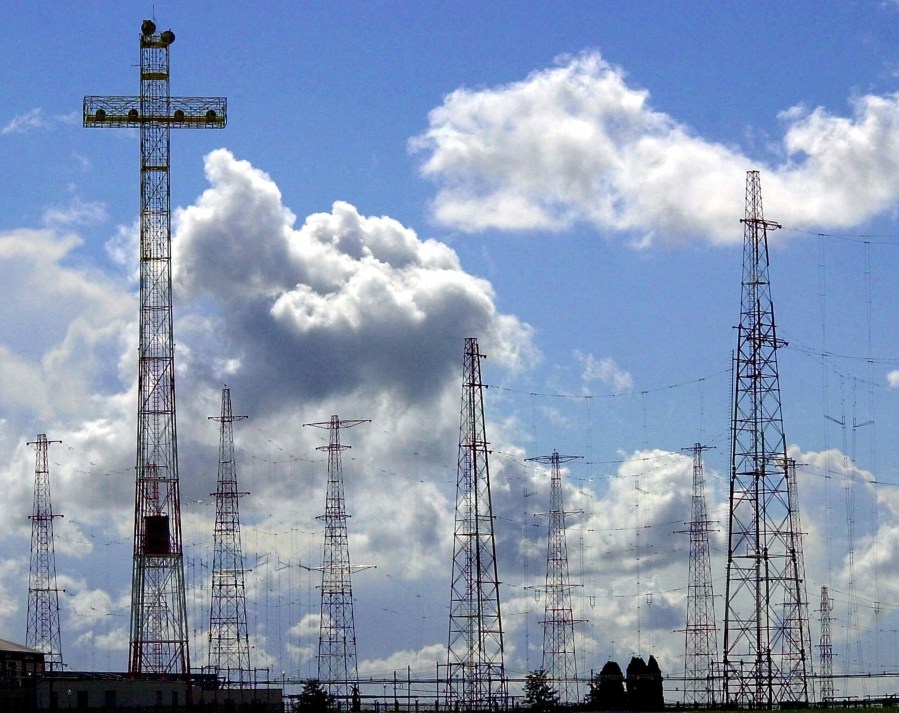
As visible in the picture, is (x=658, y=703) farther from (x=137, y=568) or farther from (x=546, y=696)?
(x=137, y=568)

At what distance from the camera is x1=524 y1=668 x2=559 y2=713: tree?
502 ft

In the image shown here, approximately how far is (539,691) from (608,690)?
7614 mm

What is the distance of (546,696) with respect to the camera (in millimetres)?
157750

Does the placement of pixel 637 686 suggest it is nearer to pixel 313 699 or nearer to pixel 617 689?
pixel 617 689

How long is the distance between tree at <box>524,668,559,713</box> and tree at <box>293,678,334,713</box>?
57.9 feet

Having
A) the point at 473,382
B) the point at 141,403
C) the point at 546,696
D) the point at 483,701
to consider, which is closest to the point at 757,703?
the point at 483,701

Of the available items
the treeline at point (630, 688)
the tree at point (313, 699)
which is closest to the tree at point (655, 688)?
the treeline at point (630, 688)

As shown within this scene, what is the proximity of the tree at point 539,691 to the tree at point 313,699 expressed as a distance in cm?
1765

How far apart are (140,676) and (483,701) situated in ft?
83.3

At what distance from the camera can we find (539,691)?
520 feet

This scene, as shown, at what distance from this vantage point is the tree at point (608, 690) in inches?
6147

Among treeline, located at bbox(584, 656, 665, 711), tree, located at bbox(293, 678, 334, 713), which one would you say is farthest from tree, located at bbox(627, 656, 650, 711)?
tree, located at bbox(293, 678, 334, 713)

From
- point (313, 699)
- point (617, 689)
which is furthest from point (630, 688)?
point (313, 699)

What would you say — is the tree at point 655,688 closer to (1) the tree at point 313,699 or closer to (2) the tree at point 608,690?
(2) the tree at point 608,690
